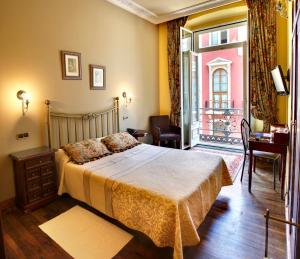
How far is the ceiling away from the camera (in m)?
4.41

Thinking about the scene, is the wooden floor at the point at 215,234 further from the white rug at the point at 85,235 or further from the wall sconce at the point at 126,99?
the wall sconce at the point at 126,99

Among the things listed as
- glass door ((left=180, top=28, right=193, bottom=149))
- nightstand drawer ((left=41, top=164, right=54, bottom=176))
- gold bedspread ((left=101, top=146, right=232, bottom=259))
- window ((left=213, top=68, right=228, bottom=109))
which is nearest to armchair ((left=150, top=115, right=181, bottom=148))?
glass door ((left=180, top=28, right=193, bottom=149))

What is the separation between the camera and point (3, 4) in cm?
273

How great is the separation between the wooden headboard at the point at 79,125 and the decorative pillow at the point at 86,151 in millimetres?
358

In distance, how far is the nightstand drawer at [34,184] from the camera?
2803mm

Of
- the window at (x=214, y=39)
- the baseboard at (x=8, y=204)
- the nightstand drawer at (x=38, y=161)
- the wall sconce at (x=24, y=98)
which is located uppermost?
the window at (x=214, y=39)

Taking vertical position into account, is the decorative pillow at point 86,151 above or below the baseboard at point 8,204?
above

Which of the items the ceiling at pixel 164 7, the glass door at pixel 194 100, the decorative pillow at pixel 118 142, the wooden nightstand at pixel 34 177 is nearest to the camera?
the wooden nightstand at pixel 34 177

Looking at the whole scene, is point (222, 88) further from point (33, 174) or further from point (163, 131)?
point (33, 174)

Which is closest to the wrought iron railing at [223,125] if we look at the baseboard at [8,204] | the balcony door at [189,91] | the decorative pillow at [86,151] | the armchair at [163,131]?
the balcony door at [189,91]

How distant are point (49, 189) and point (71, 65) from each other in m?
1.99

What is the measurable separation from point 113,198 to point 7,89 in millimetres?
2018

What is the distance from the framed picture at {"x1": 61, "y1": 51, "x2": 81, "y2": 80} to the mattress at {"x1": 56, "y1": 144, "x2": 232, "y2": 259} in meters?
1.27

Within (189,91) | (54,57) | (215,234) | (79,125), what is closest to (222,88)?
(189,91)
